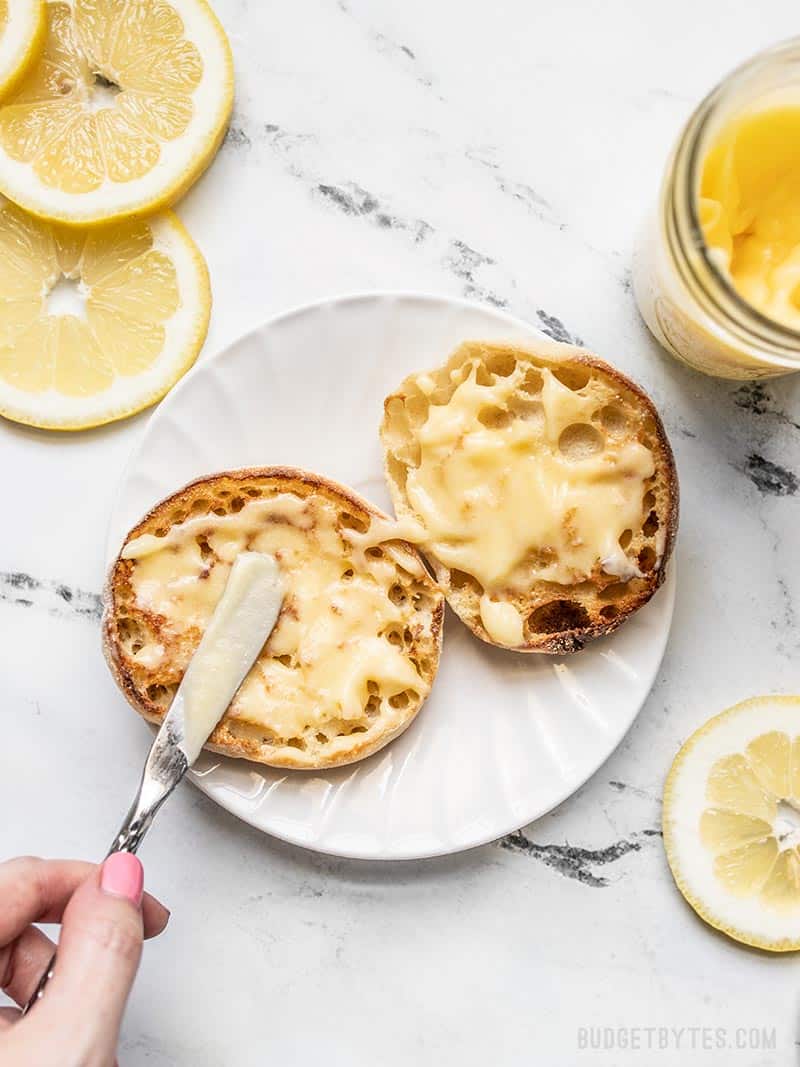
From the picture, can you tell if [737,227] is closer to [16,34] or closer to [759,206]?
[759,206]

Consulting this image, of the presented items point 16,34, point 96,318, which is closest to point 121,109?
point 16,34

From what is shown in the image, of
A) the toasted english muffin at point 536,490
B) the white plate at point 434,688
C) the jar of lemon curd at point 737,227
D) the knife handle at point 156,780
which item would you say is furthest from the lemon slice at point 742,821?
the knife handle at point 156,780

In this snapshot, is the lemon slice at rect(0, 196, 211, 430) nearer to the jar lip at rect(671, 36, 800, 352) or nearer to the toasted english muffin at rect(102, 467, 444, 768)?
the toasted english muffin at rect(102, 467, 444, 768)

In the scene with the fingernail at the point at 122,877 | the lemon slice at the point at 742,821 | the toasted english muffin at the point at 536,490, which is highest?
the toasted english muffin at the point at 536,490

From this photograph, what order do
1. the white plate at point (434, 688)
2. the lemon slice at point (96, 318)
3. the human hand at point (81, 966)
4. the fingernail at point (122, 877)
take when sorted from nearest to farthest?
1. the human hand at point (81, 966)
2. the fingernail at point (122, 877)
3. the white plate at point (434, 688)
4. the lemon slice at point (96, 318)

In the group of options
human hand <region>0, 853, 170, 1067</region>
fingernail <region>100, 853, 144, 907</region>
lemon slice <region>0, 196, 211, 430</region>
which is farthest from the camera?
lemon slice <region>0, 196, 211, 430</region>

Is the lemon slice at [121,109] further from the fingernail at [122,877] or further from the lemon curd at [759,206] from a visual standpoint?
the fingernail at [122,877]

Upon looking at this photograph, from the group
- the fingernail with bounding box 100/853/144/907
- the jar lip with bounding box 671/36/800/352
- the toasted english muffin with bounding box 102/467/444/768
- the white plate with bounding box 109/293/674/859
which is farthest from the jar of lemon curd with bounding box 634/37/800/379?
the fingernail with bounding box 100/853/144/907
